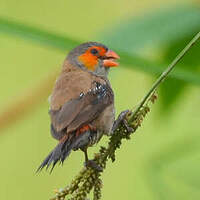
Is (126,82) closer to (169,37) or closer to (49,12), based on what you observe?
(49,12)

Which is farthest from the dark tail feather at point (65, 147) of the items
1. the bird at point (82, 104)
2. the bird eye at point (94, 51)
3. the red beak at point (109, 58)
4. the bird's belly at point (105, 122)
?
the bird eye at point (94, 51)

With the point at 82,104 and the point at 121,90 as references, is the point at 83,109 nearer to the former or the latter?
the point at 82,104

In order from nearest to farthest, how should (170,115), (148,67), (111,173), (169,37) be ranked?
(148,67), (169,37), (170,115), (111,173)

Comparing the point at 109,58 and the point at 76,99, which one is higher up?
the point at 109,58

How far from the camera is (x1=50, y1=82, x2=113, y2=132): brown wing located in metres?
2.85

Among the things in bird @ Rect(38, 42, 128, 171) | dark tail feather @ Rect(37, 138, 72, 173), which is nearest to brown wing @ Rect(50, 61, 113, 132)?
bird @ Rect(38, 42, 128, 171)

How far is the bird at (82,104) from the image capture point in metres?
2.79

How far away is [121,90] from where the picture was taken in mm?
6402

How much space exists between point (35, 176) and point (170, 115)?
138 inches

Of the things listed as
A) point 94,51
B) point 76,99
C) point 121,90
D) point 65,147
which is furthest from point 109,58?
point 121,90

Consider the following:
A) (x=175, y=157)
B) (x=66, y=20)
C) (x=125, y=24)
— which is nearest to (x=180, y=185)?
(x=175, y=157)

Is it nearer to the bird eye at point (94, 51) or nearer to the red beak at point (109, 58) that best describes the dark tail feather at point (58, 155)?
the red beak at point (109, 58)

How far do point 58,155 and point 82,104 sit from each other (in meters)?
0.57

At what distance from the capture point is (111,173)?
20.5 ft
